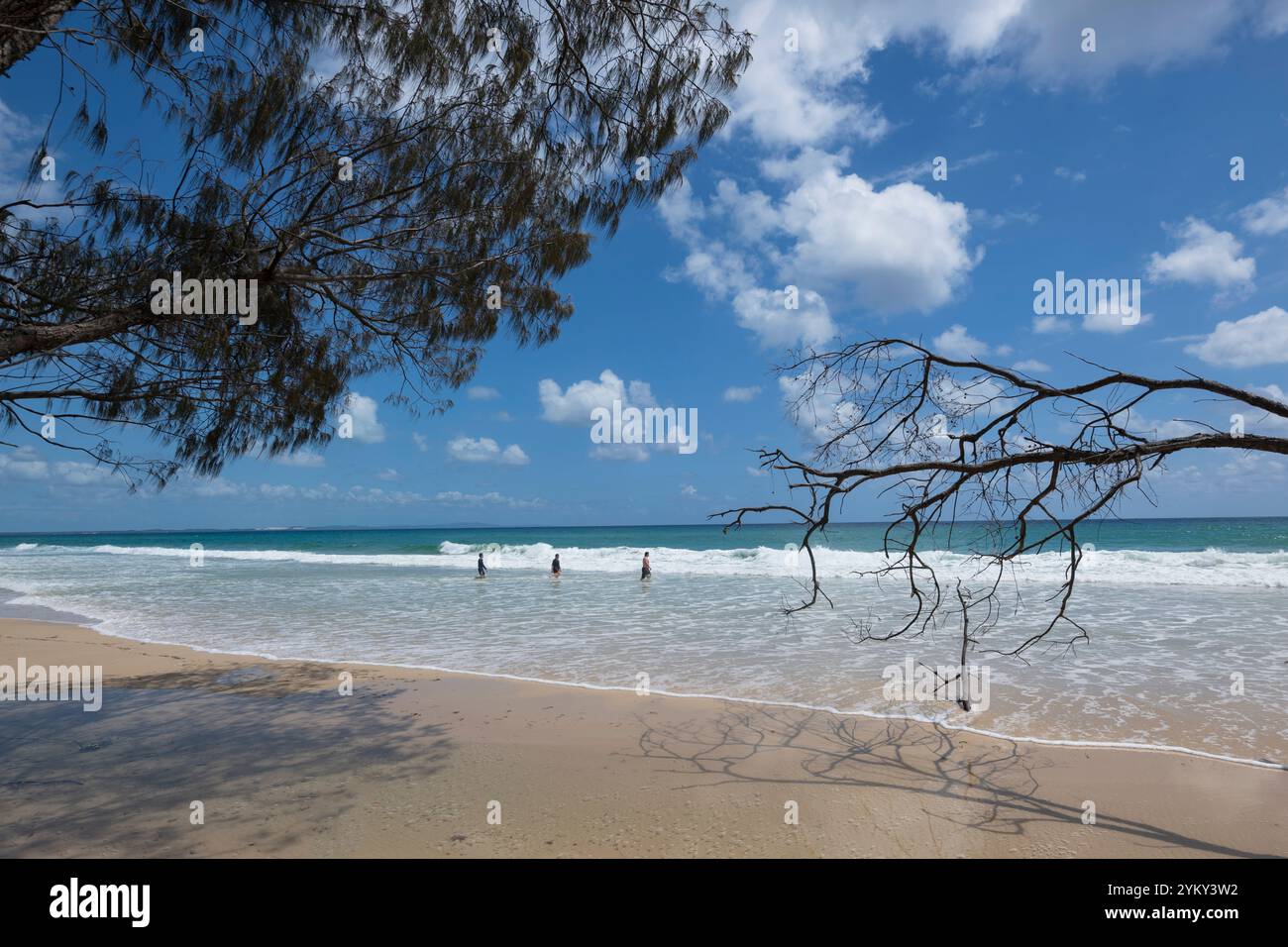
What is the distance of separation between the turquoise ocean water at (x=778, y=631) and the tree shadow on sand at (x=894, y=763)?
687 millimetres

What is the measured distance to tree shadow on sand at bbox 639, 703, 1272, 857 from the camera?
397 centimetres

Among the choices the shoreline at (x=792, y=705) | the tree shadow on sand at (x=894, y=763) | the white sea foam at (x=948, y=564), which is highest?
the tree shadow on sand at (x=894, y=763)

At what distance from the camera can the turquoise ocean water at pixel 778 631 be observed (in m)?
6.60

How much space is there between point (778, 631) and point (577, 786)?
24.3 feet

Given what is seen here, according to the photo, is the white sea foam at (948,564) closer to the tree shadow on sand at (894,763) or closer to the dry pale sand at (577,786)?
the tree shadow on sand at (894,763)

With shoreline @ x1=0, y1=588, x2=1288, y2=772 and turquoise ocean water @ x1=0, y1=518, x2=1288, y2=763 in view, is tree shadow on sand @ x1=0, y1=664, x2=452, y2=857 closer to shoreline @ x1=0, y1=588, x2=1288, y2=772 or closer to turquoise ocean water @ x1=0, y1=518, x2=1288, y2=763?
shoreline @ x1=0, y1=588, x2=1288, y2=772

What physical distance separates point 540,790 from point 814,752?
81.3 inches

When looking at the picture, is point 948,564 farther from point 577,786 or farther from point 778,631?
point 577,786

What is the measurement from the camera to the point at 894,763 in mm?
4973

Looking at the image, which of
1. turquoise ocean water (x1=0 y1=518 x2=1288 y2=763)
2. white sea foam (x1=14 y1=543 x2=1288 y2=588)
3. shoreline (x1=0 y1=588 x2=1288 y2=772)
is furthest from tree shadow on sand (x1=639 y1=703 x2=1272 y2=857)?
white sea foam (x1=14 y1=543 x2=1288 y2=588)

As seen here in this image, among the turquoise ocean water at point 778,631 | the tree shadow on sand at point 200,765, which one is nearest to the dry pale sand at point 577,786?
the tree shadow on sand at point 200,765

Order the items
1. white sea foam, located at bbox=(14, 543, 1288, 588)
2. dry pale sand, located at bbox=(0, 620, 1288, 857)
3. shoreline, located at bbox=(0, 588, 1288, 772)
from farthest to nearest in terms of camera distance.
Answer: white sea foam, located at bbox=(14, 543, 1288, 588)
shoreline, located at bbox=(0, 588, 1288, 772)
dry pale sand, located at bbox=(0, 620, 1288, 857)

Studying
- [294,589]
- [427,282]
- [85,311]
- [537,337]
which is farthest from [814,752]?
[294,589]

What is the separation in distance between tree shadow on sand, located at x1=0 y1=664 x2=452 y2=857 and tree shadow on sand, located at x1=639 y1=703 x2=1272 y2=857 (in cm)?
197
